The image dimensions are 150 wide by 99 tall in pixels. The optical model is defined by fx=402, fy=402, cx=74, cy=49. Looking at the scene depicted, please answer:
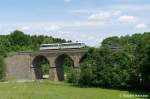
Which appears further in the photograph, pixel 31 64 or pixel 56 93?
pixel 31 64

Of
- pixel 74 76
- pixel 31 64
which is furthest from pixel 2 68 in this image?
pixel 74 76

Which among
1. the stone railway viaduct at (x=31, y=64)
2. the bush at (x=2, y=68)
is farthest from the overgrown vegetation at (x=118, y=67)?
the bush at (x=2, y=68)

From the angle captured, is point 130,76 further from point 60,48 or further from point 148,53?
point 60,48

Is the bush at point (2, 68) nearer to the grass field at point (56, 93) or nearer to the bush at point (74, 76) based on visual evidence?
the bush at point (74, 76)

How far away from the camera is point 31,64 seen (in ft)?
266

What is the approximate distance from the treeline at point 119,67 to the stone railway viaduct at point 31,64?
50.5 ft

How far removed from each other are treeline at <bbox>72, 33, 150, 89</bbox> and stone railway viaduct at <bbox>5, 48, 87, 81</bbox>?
15.4m

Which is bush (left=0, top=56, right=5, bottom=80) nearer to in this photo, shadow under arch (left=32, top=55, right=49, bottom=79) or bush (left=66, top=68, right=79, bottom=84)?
shadow under arch (left=32, top=55, right=49, bottom=79)

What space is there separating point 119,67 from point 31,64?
89.5 feet

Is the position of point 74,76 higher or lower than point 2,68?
lower

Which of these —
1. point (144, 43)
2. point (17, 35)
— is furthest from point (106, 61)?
point (17, 35)

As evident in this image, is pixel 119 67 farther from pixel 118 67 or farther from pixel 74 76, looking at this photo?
pixel 74 76

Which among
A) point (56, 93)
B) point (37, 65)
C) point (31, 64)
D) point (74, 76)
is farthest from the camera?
point (37, 65)

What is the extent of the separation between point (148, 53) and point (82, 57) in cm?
2167
